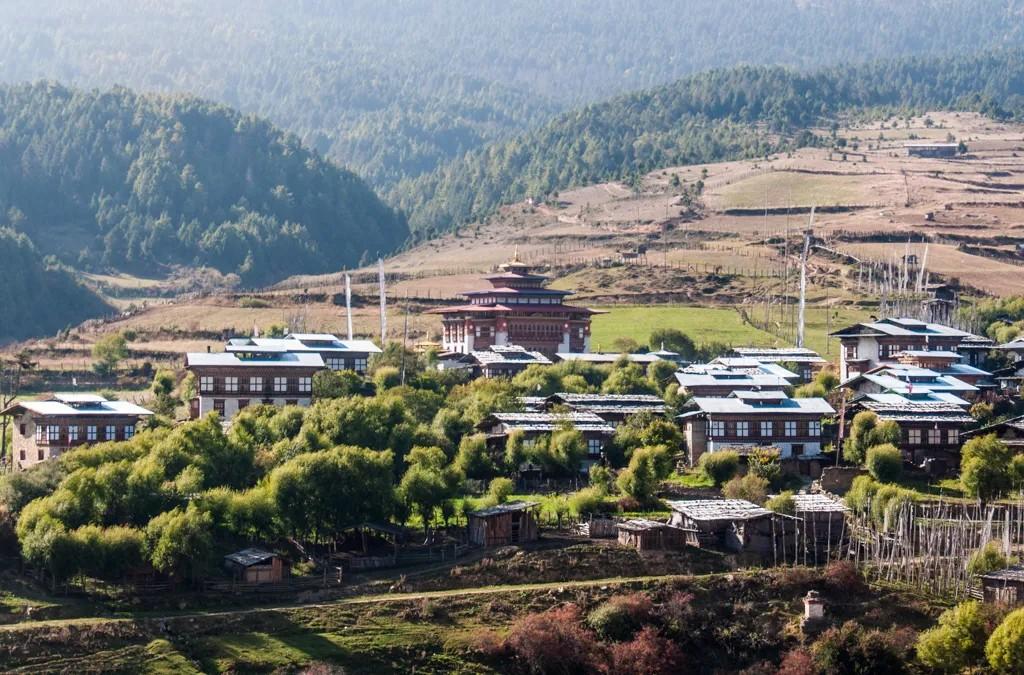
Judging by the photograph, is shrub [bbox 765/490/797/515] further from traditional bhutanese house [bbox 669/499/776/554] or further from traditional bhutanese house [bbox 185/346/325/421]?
traditional bhutanese house [bbox 185/346/325/421]

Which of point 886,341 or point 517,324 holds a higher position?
point 517,324

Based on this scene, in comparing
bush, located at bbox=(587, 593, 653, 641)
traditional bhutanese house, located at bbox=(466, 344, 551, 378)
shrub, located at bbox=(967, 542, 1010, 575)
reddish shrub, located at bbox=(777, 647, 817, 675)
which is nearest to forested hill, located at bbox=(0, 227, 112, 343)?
traditional bhutanese house, located at bbox=(466, 344, 551, 378)

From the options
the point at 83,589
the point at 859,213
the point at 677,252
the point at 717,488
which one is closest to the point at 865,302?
the point at 677,252

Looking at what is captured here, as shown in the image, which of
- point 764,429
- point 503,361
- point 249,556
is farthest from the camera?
point 503,361

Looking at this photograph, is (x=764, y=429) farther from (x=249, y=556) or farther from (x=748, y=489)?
(x=249, y=556)

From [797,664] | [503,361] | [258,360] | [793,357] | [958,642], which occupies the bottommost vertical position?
[797,664]

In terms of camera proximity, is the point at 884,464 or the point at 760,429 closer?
the point at 884,464


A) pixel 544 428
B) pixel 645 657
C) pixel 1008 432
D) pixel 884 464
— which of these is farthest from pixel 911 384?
pixel 645 657

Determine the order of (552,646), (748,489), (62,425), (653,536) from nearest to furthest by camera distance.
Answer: (552,646)
(653,536)
(748,489)
(62,425)
